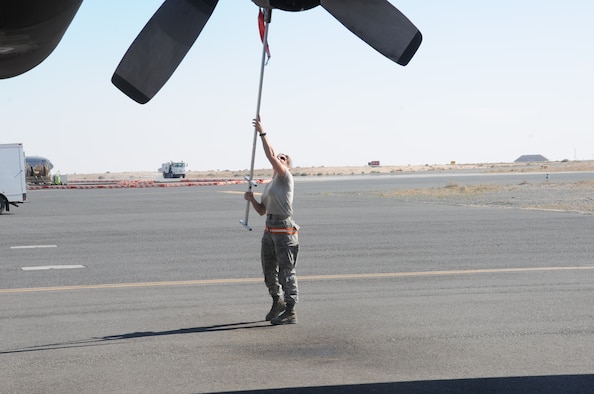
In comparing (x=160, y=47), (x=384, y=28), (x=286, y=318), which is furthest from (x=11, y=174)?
(x=384, y=28)

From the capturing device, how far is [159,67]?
5.92 meters

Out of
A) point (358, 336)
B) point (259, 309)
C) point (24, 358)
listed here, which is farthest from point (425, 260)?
point (24, 358)

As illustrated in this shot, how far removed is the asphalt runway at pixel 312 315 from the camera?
873cm

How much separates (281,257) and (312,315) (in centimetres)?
99

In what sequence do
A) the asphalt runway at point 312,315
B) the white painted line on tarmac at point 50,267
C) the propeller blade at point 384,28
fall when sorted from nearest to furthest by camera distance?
the propeller blade at point 384,28
the asphalt runway at point 312,315
the white painted line on tarmac at point 50,267

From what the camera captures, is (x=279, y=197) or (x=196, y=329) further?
(x=279, y=197)

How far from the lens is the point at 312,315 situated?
39.1 ft

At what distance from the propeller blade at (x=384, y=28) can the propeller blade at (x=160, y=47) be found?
94cm

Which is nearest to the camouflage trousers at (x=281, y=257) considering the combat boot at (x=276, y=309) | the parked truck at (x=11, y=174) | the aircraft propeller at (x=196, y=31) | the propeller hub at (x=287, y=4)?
the combat boot at (x=276, y=309)

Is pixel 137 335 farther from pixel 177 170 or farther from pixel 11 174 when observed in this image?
pixel 177 170

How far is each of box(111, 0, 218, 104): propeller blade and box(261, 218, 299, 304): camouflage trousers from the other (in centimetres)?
577

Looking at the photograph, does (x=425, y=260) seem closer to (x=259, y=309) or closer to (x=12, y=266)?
(x=259, y=309)

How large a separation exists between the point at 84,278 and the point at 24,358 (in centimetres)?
626

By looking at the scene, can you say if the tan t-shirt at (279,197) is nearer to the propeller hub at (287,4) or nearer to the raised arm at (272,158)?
the raised arm at (272,158)
